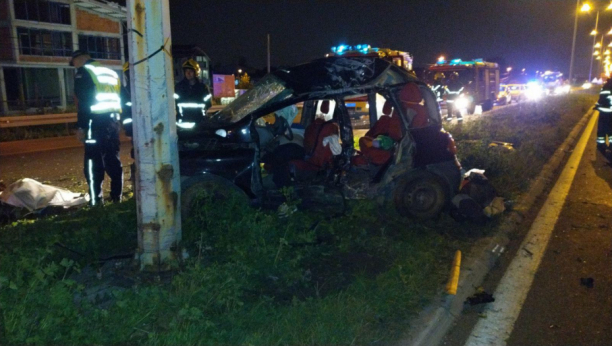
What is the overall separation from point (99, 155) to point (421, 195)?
158 inches

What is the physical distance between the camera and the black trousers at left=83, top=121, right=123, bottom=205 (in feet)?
20.8

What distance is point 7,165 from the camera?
35.1 feet

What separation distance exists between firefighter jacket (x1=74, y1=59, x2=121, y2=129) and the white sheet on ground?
→ 1264mm

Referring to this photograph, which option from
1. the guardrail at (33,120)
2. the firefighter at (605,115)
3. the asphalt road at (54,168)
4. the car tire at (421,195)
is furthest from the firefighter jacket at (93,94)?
the guardrail at (33,120)

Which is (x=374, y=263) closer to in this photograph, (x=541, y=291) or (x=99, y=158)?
(x=541, y=291)

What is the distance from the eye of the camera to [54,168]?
10219mm

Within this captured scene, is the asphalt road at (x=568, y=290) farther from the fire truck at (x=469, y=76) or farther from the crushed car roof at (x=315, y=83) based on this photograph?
the fire truck at (x=469, y=76)

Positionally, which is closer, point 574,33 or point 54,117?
point 54,117

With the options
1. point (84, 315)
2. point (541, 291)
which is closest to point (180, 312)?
point (84, 315)

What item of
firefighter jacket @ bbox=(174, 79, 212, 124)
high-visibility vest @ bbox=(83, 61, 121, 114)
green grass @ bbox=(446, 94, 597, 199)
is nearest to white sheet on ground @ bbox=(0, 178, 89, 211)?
high-visibility vest @ bbox=(83, 61, 121, 114)

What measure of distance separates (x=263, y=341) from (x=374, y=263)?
5.63 ft

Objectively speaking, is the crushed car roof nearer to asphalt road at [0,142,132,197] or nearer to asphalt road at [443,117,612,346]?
asphalt road at [443,117,612,346]

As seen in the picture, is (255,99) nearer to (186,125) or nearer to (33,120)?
(186,125)

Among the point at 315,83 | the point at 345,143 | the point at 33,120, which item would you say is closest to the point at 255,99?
the point at 315,83
